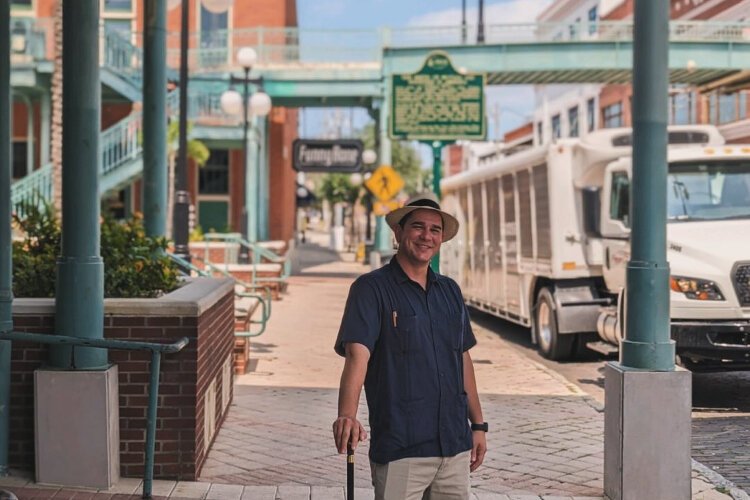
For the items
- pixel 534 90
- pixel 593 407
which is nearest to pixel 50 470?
pixel 593 407

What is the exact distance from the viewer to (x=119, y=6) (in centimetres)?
2828

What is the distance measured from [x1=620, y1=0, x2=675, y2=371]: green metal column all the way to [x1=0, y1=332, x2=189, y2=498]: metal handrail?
2710 mm

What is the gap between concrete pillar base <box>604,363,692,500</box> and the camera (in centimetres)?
567

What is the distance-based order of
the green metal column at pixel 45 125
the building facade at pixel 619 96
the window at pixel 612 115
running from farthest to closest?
the window at pixel 612 115 → the green metal column at pixel 45 125 → the building facade at pixel 619 96

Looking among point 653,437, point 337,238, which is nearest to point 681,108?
point 337,238

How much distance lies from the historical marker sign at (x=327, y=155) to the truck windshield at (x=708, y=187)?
52.1 ft

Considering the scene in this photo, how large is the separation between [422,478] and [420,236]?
0.93 meters

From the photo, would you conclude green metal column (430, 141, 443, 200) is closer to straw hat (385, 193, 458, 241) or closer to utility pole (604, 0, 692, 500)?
utility pole (604, 0, 692, 500)

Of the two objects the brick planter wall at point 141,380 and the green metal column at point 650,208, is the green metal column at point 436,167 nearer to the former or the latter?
the green metal column at point 650,208

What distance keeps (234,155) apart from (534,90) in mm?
34690

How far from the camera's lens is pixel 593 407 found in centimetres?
895

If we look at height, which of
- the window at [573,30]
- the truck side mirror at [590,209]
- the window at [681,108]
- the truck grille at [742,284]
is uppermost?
the window at [573,30]

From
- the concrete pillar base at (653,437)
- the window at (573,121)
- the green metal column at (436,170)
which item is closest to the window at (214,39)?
the green metal column at (436,170)

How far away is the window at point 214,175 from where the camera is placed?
30.5 m
